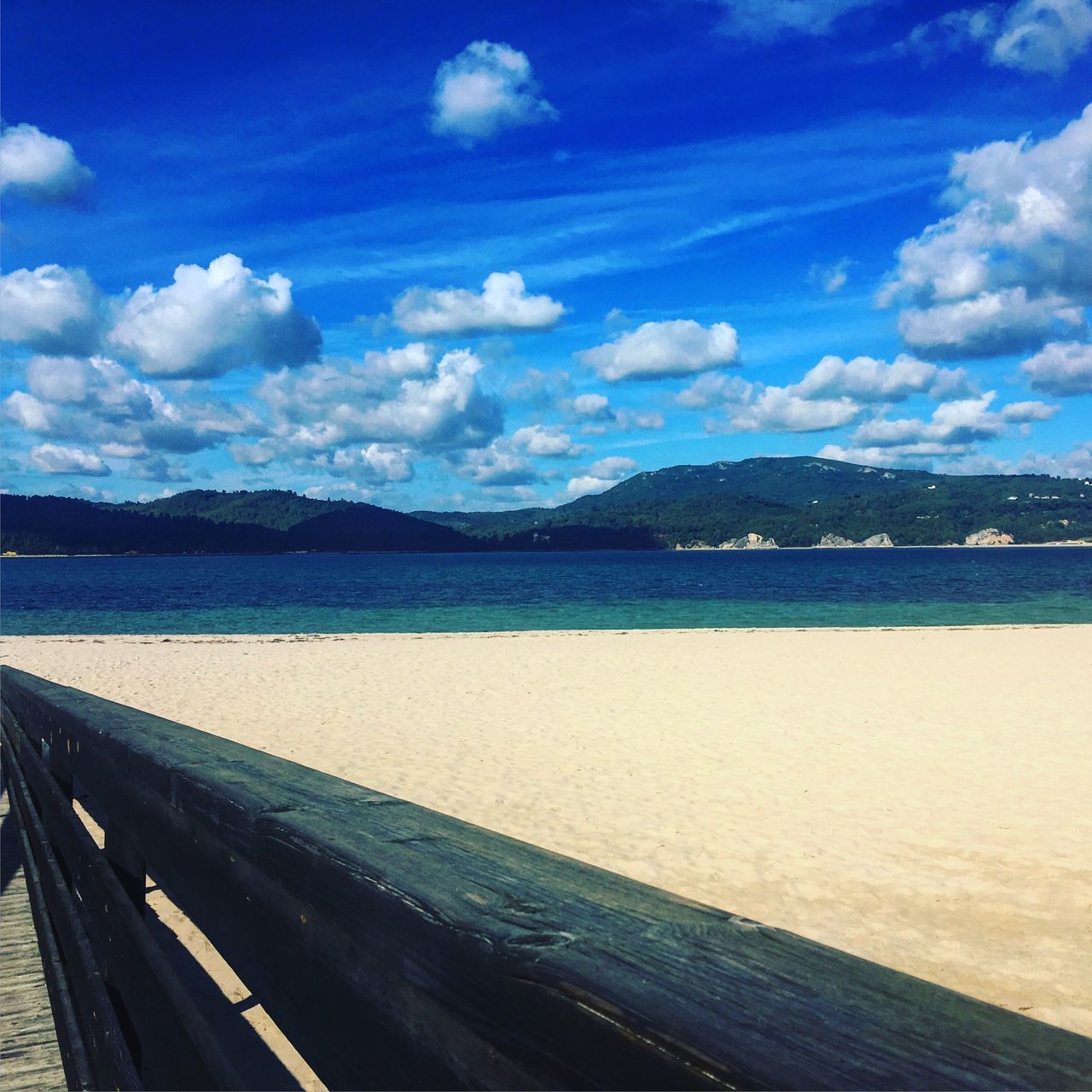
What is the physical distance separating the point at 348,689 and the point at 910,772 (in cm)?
1005

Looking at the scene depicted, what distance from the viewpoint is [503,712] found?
13156 mm

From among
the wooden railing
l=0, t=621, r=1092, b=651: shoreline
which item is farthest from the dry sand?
l=0, t=621, r=1092, b=651: shoreline

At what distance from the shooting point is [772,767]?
9.29 metres

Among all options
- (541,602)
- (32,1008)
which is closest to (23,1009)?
(32,1008)

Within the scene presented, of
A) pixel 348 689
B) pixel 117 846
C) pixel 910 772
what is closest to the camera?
pixel 117 846

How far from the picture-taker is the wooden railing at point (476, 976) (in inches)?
27.2

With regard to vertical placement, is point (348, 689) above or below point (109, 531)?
below

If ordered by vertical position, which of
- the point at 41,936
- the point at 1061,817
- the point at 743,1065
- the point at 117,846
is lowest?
the point at 1061,817

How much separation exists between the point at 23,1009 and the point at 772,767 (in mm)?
7612

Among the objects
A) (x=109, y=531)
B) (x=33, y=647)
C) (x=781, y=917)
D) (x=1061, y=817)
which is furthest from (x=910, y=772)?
(x=109, y=531)

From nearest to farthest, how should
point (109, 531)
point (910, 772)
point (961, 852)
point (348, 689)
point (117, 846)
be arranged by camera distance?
point (117, 846) < point (961, 852) < point (910, 772) < point (348, 689) < point (109, 531)

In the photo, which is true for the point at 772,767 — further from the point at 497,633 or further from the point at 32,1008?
the point at 497,633

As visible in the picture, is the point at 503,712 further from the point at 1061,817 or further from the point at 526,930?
the point at 526,930

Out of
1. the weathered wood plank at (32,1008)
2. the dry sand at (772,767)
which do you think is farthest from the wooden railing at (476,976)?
the dry sand at (772,767)
